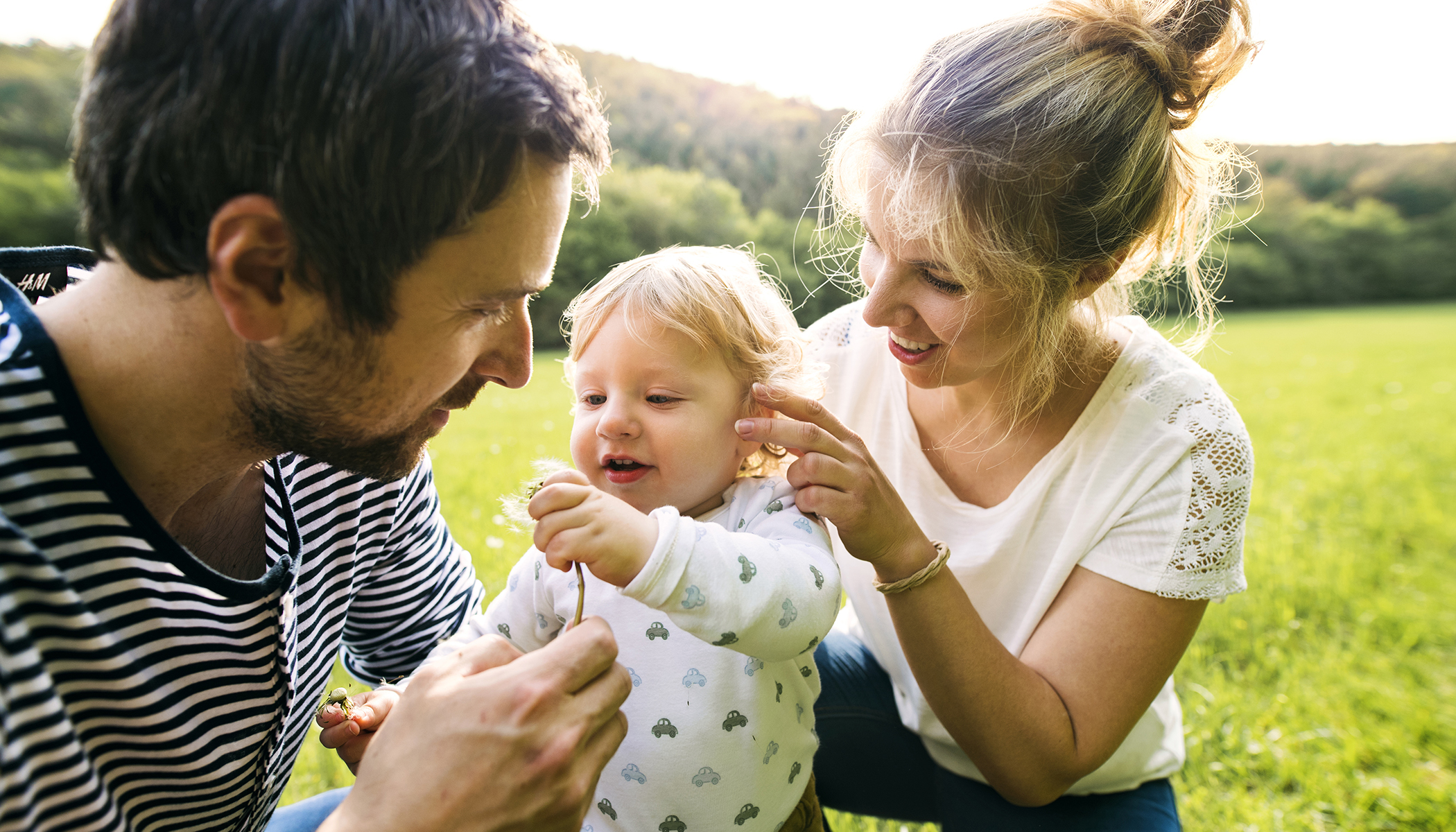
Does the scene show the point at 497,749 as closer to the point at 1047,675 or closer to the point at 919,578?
the point at 919,578

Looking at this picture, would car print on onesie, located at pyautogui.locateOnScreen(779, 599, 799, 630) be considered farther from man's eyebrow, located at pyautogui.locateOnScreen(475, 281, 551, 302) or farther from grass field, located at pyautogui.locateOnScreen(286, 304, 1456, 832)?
grass field, located at pyautogui.locateOnScreen(286, 304, 1456, 832)

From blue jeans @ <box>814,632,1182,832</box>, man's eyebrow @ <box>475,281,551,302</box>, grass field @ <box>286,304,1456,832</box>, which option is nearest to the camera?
man's eyebrow @ <box>475,281,551,302</box>

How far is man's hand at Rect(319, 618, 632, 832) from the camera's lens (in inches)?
48.4

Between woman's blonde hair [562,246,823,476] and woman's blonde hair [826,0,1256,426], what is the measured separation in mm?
362

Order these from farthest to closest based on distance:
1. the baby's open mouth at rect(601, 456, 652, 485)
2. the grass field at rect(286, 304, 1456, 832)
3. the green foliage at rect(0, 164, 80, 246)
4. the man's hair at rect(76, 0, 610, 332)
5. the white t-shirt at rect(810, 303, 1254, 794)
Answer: the green foliage at rect(0, 164, 80, 246)
the grass field at rect(286, 304, 1456, 832)
the white t-shirt at rect(810, 303, 1254, 794)
the baby's open mouth at rect(601, 456, 652, 485)
the man's hair at rect(76, 0, 610, 332)

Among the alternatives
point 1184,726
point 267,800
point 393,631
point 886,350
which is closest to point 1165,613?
point 886,350

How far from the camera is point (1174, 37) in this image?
6.13 ft

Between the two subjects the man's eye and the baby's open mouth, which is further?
the baby's open mouth

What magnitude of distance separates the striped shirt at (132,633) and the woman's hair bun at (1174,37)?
6.37 ft

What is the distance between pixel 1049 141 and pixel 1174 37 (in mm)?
449

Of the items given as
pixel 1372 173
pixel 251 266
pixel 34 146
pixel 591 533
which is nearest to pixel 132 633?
pixel 251 266

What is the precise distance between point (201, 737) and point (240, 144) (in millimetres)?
1003

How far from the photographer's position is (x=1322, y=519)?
5.34 m

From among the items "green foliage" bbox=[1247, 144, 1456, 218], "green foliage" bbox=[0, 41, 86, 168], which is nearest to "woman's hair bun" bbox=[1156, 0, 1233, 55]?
"green foliage" bbox=[0, 41, 86, 168]
